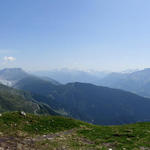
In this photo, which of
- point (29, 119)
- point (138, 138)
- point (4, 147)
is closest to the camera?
point (4, 147)

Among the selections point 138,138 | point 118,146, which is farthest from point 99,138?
point 138,138

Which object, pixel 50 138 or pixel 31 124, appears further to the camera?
pixel 31 124

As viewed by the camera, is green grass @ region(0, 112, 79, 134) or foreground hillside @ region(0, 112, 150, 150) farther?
green grass @ region(0, 112, 79, 134)

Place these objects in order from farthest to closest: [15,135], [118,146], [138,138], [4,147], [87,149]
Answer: [138,138] < [15,135] < [118,146] < [87,149] < [4,147]

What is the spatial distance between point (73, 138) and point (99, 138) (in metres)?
3.20

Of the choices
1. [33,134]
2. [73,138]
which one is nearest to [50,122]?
[33,134]

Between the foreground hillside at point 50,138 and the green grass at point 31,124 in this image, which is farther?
the green grass at point 31,124

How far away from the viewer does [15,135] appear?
1517 centimetres

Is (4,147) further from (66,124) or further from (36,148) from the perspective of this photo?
(66,124)

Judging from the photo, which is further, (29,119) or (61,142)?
(29,119)

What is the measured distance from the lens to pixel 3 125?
1714cm

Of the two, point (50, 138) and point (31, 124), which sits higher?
point (31, 124)

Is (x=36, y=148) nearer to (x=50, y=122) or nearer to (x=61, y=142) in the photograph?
(x=61, y=142)

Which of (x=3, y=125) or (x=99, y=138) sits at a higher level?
(x=3, y=125)
